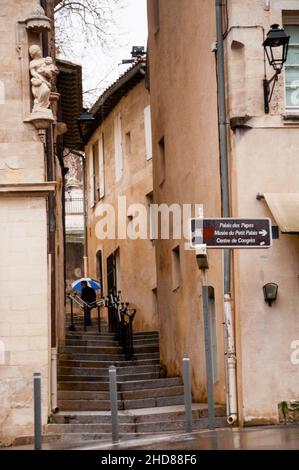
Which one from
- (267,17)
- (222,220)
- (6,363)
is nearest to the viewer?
(222,220)

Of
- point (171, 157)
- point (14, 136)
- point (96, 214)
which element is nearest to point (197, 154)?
point (171, 157)

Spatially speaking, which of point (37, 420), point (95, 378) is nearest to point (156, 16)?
point (95, 378)

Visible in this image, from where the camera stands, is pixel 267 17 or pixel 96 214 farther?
pixel 96 214

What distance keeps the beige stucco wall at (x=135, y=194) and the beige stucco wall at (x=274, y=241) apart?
562 inches

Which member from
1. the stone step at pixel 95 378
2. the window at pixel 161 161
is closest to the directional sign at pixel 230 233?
the stone step at pixel 95 378

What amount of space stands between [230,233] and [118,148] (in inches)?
939

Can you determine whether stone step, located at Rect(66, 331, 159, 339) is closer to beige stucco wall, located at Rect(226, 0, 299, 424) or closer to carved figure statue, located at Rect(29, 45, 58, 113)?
beige stucco wall, located at Rect(226, 0, 299, 424)

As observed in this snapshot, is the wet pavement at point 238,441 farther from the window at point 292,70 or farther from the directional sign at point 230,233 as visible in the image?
the window at point 292,70

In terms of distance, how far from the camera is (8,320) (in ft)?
74.0

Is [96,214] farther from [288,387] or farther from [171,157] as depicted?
[288,387]

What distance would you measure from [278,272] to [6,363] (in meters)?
4.63

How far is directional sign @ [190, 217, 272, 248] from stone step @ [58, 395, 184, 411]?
19.8 ft

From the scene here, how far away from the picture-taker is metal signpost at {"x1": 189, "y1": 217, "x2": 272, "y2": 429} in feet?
63.5

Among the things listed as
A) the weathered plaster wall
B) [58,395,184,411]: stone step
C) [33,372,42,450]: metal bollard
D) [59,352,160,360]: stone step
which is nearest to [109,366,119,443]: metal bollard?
[33,372,42,450]: metal bollard
